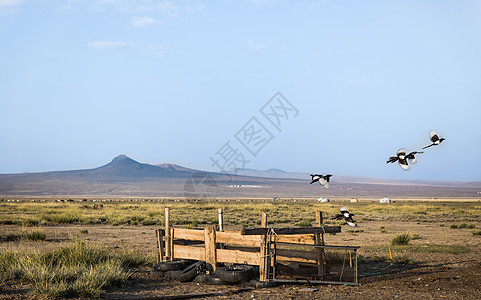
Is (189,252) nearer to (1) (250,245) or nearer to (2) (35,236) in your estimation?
(1) (250,245)

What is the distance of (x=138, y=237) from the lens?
24.6m

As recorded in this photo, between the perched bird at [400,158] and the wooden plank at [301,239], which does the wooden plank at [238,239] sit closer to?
the wooden plank at [301,239]

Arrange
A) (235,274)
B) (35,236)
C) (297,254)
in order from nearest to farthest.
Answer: (235,274), (297,254), (35,236)

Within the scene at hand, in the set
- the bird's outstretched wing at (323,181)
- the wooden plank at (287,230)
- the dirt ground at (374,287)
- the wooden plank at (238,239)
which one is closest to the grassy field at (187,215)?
the dirt ground at (374,287)

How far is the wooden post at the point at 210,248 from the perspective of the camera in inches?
481

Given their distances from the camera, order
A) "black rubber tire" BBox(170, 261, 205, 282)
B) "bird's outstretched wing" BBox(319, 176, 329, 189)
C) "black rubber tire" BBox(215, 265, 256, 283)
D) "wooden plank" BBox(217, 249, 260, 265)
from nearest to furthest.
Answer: "bird's outstretched wing" BBox(319, 176, 329, 189), "black rubber tire" BBox(215, 265, 256, 283), "wooden plank" BBox(217, 249, 260, 265), "black rubber tire" BBox(170, 261, 205, 282)

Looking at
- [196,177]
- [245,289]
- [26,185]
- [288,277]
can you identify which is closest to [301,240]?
[288,277]

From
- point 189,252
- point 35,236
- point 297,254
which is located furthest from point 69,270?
point 35,236

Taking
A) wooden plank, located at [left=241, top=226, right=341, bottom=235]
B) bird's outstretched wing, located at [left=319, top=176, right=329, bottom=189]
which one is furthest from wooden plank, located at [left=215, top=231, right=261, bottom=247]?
bird's outstretched wing, located at [left=319, top=176, right=329, bottom=189]

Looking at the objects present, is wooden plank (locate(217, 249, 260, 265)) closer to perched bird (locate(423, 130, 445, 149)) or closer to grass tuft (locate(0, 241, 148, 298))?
grass tuft (locate(0, 241, 148, 298))

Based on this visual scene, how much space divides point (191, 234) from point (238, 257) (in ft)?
5.25

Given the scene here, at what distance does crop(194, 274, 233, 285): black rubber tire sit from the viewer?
11548 mm

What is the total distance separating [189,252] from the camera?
13070 mm

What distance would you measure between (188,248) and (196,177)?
18059 centimetres
